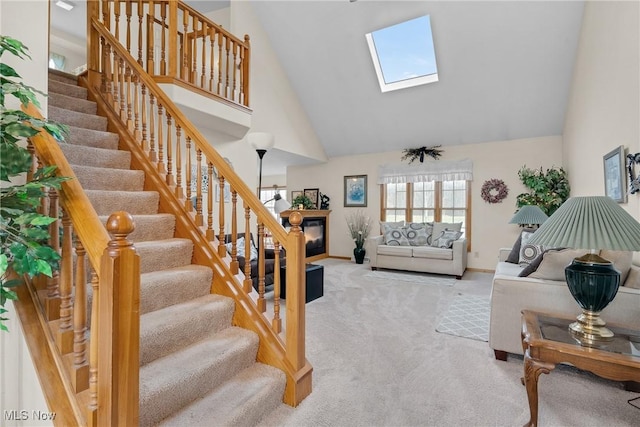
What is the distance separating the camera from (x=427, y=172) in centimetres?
637

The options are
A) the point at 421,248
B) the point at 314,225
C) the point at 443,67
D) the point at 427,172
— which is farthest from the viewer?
the point at 314,225

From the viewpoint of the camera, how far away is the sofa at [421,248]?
524cm

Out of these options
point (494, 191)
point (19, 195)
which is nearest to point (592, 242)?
point (19, 195)

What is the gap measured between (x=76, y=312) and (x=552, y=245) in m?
2.18

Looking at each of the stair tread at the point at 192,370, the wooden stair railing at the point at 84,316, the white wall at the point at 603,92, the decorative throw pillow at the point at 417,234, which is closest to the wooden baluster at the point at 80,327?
the wooden stair railing at the point at 84,316

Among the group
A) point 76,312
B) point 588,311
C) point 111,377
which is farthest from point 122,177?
point 588,311

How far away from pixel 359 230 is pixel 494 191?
2.70 meters

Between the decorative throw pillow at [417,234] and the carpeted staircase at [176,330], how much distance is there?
4.47m

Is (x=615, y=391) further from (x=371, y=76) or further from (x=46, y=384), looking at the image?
(x=371, y=76)

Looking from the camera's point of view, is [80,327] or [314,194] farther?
[314,194]

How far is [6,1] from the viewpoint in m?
1.46

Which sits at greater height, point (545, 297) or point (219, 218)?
point (219, 218)

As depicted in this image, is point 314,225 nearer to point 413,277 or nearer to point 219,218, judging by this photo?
point 413,277

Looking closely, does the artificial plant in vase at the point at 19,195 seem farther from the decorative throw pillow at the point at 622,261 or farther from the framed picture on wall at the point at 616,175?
the framed picture on wall at the point at 616,175
